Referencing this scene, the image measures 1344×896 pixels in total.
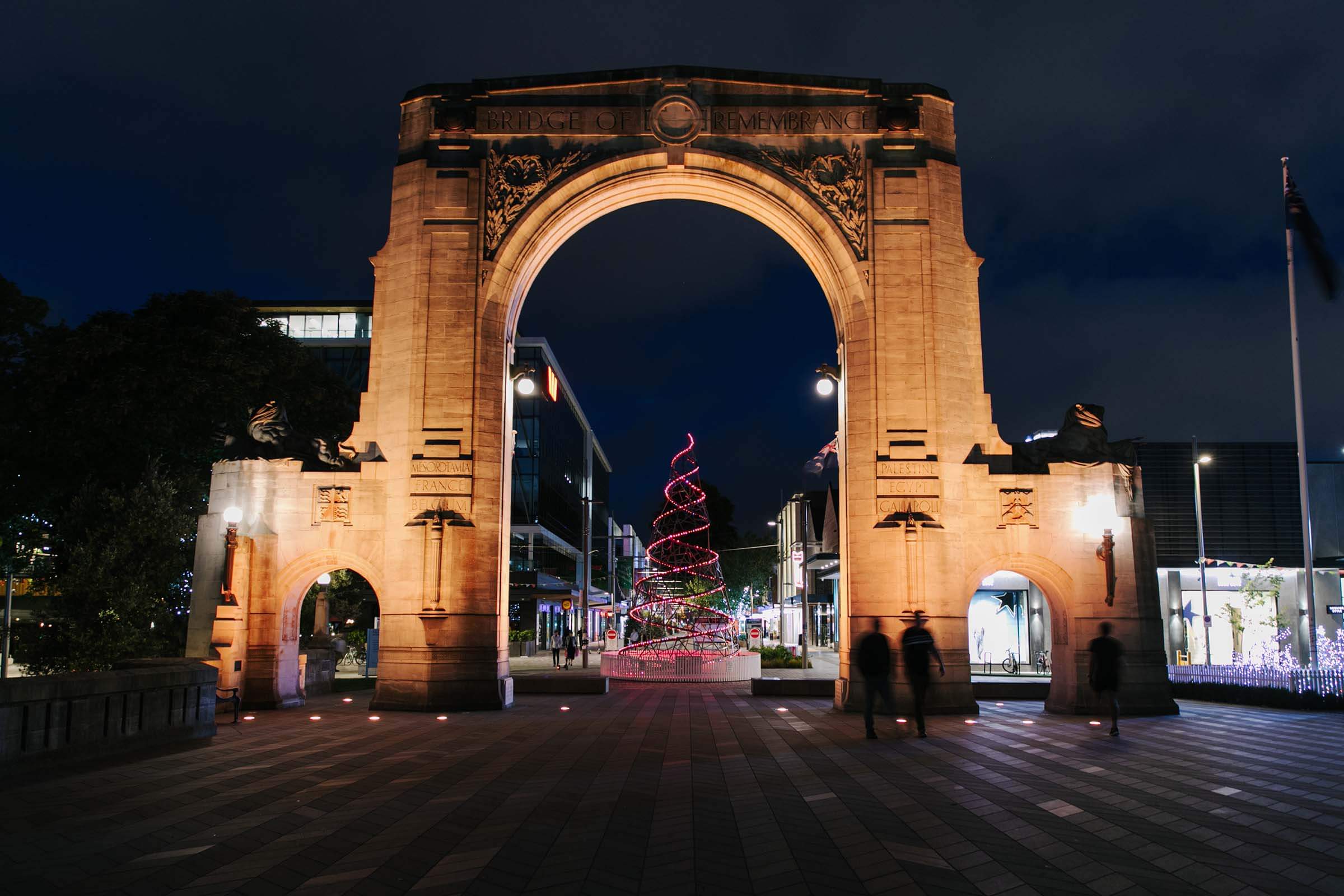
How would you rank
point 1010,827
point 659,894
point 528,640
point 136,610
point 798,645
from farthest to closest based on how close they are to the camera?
point 798,645 < point 528,640 < point 136,610 < point 1010,827 < point 659,894

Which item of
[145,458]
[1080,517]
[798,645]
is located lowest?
[798,645]

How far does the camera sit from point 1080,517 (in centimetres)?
1994

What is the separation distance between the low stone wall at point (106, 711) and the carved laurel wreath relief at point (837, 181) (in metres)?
15.0

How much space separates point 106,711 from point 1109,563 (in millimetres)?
17115

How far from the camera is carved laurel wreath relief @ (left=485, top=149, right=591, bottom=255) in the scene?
21.9 metres

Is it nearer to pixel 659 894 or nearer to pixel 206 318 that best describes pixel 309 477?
pixel 206 318

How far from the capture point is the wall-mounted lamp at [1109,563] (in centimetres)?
1934

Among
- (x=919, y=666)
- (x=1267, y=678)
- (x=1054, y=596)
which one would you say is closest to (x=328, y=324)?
(x=1054, y=596)

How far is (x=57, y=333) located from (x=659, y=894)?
27130 millimetres

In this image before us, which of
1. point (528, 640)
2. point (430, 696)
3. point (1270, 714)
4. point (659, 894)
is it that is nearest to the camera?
point (659, 894)

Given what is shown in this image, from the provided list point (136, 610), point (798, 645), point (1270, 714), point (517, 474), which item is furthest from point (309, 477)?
point (798, 645)

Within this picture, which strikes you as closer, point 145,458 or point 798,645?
point 145,458

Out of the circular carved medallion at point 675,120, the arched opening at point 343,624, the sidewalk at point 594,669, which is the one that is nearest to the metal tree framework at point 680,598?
the sidewalk at point 594,669

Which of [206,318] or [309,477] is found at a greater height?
[206,318]
